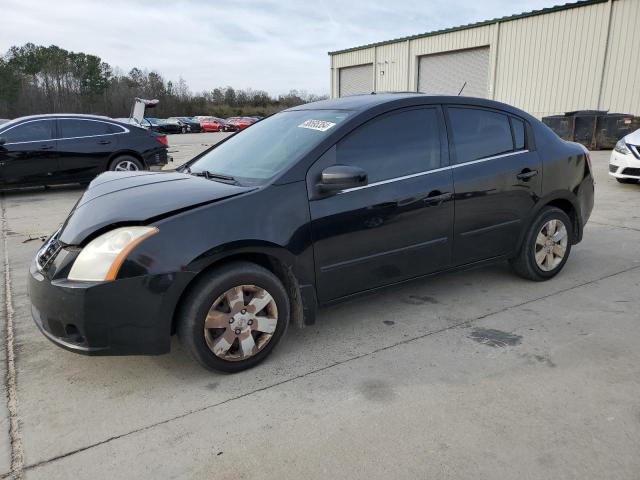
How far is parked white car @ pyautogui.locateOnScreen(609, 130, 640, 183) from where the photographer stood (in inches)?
347

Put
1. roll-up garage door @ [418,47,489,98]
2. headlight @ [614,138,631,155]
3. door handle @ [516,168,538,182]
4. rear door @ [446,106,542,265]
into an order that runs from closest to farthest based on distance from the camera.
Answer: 1. rear door @ [446,106,542,265]
2. door handle @ [516,168,538,182]
3. headlight @ [614,138,631,155]
4. roll-up garage door @ [418,47,489,98]

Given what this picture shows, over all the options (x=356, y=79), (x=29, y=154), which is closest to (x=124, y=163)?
(x=29, y=154)

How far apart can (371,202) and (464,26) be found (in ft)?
80.0

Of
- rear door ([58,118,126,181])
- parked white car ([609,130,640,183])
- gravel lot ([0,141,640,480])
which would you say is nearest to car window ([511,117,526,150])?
gravel lot ([0,141,640,480])

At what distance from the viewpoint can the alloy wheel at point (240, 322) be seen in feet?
9.20

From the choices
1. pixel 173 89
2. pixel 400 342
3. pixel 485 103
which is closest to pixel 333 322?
pixel 400 342

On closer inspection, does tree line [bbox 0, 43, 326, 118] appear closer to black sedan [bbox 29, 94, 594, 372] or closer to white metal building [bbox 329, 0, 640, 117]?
white metal building [bbox 329, 0, 640, 117]

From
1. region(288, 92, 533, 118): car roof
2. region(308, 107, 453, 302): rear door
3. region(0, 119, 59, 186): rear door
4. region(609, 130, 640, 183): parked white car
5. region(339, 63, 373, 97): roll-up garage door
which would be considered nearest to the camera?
region(308, 107, 453, 302): rear door

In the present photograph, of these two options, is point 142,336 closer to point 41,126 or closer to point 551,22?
point 41,126

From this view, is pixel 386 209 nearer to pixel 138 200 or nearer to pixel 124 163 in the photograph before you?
pixel 138 200

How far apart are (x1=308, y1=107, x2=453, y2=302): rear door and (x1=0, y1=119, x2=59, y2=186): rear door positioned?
771 cm

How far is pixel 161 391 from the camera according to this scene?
9.20 ft

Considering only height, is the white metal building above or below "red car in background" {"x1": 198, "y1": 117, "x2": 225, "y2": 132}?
above

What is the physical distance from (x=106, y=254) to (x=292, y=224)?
1.04 m
